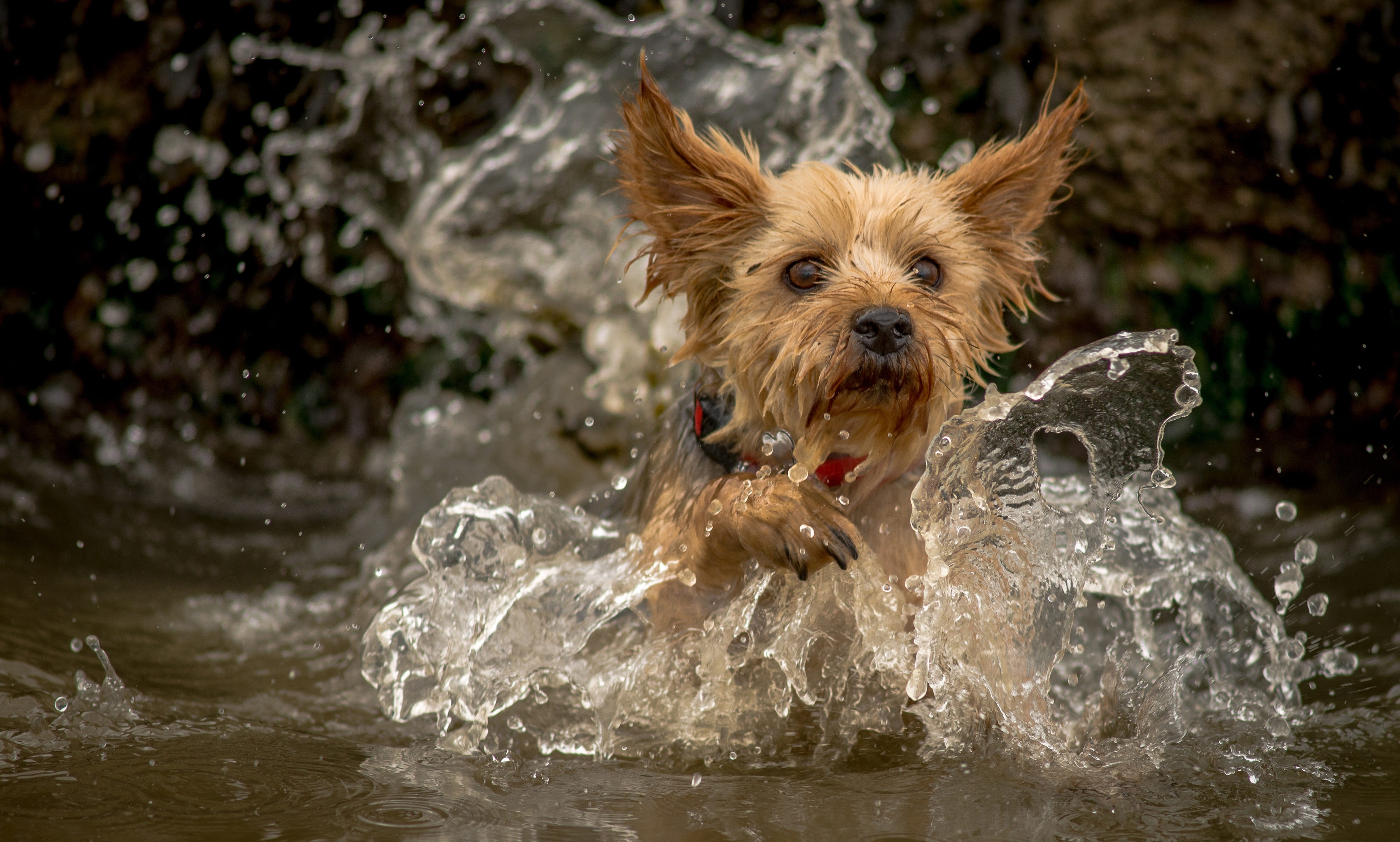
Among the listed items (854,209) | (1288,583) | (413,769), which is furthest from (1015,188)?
(413,769)

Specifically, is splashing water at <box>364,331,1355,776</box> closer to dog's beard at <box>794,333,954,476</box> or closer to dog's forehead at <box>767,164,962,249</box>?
dog's beard at <box>794,333,954,476</box>

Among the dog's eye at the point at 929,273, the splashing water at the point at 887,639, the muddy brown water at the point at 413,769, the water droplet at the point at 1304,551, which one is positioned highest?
the dog's eye at the point at 929,273

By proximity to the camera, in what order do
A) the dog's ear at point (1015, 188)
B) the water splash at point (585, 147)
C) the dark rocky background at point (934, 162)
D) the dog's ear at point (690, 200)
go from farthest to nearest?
1. the dark rocky background at point (934, 162)
2. the water splash at point (585, 147)
3. the dog's ear at point (1015, 188)
4. the dog's ear at point (690, 200)

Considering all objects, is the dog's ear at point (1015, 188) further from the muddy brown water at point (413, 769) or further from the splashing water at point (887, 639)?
the muddy brown water at point (413, 769)

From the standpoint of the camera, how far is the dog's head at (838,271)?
3.21 metres

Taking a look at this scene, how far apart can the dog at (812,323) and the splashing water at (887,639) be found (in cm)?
17

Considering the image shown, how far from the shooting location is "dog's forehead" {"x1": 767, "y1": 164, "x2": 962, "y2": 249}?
338 centimetres

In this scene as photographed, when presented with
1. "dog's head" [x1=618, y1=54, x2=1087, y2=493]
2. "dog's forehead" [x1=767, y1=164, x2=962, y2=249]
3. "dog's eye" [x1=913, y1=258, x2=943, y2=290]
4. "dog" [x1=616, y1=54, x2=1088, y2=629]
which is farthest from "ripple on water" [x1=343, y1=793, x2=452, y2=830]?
"dog's eye" [x1=913, y1=258, x2=943, y2=290]

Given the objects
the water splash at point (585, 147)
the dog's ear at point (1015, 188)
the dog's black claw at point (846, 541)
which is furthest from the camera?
the water splash at point (585, 147)

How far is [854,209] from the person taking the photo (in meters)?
3.40

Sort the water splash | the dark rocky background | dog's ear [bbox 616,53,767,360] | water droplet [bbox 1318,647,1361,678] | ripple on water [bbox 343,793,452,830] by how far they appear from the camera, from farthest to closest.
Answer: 1. the dark rocky background
2. the water splash
3. water droplet [bbox 1318,647,1361,678]
4. dog's ear [bbox 616,53,767,360]
5. ripple on water [bbox 343,793,452,830]

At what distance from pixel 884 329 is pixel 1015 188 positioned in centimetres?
91

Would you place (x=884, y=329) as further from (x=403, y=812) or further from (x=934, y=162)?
(x=934, y=162)

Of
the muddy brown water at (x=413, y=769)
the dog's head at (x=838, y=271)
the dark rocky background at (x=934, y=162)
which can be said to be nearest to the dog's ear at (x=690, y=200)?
the dog's head at (x=838, y=271)
